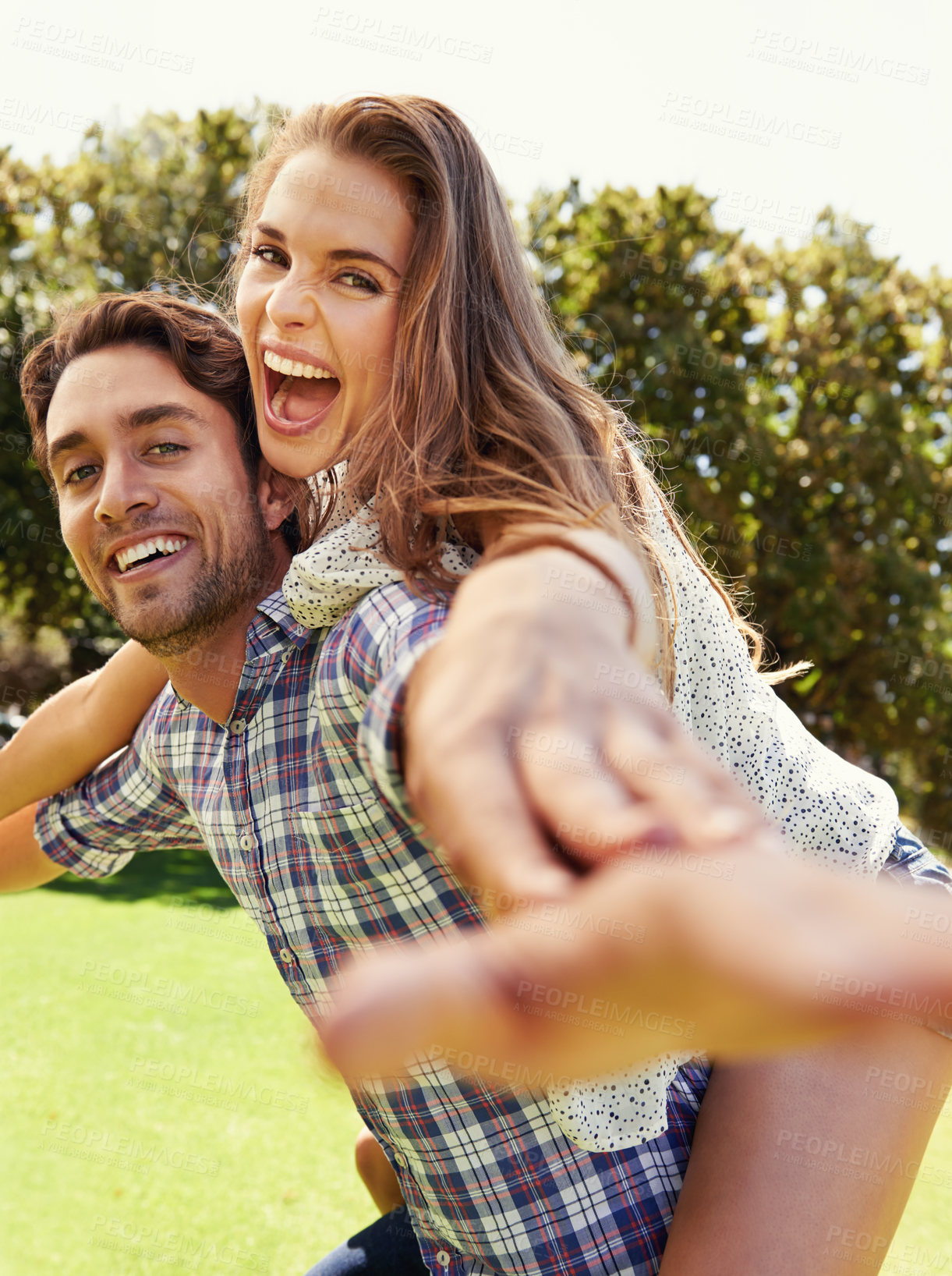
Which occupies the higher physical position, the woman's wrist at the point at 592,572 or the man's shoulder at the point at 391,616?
the woman's wrist at the point at 592,572

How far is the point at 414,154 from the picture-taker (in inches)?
78.9

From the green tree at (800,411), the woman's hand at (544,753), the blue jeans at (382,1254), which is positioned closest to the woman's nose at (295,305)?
the woman's hand at (544,753)

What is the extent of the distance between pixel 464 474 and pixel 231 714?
0.77 meters

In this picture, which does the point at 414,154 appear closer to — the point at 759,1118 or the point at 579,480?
the point at 579,480

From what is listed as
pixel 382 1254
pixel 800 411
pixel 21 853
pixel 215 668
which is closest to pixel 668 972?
pixel 215 668

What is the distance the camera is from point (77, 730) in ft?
8.77

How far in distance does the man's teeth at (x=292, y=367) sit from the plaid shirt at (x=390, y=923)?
485 mm

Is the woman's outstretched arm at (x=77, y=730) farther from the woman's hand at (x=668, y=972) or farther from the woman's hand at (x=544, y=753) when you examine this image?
the woman's hand at (x=668, y=972)

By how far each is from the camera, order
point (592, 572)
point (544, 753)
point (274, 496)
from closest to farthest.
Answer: point (544, 753)
point (592, 572)
point (274, 496)

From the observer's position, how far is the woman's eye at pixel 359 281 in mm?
2014

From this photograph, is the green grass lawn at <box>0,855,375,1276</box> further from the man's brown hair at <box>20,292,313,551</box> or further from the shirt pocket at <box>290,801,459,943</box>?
the man's brown hair at <box>20,292,313,551</box>

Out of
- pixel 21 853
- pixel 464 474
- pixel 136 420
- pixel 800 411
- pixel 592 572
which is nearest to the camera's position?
pixel 592 572

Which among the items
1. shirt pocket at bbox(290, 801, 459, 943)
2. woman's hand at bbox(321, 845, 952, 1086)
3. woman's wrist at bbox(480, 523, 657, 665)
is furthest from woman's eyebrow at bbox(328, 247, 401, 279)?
woman's hand at bbox(321, 845, 952, 1086)

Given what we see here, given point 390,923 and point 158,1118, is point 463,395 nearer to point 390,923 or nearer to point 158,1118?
point 390,923
